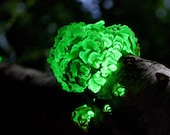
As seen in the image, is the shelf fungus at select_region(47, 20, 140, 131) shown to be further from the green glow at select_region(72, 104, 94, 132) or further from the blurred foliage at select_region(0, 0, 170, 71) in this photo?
the blurred foliage at select_region(0, 0, 170, 71)

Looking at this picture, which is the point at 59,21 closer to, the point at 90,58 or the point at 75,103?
the point at 75,103

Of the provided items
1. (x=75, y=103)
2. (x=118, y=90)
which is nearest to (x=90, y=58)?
(x=118, y=90)

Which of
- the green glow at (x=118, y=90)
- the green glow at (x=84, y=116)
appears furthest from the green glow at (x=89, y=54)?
the green glow at (x=84, y=116)

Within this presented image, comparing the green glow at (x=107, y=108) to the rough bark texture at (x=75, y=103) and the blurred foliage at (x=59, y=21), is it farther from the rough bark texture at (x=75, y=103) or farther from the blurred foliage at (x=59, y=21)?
the blurred foliage at (x=59, y=21)

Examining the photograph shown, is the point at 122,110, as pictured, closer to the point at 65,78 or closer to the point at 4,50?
the point at 65,78

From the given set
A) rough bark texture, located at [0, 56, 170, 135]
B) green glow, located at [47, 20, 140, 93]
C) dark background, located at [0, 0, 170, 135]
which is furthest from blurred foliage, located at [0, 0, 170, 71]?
green glow, located at [47, 20, 140, 93]
